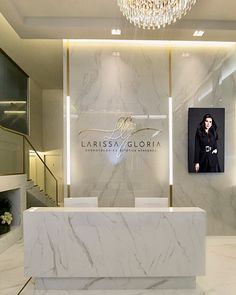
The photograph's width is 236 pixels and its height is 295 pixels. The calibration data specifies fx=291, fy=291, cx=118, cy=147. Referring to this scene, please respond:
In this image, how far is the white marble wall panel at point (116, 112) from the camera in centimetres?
573

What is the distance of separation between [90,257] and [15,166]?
127 inches

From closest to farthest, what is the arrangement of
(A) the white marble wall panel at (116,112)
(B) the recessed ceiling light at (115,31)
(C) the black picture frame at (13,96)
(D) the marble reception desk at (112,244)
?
(D) the marble reception desk at (112,244) < (B) the recessed ceiling light at (115,31) < (A) the white marble wall panel at (116,112) < (C) the black picture frame at (13,96)

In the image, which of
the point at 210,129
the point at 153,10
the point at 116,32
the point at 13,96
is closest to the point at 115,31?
the point at 116,32

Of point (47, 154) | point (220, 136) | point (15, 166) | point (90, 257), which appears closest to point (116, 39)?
point (220, 136)

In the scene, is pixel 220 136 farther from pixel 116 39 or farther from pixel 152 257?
pixel 152 257

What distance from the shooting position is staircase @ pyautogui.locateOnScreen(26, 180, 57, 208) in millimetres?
6738

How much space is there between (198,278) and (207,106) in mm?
3369

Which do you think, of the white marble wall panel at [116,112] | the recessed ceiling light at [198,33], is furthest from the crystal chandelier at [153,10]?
the white marble wall panel at [116,112]

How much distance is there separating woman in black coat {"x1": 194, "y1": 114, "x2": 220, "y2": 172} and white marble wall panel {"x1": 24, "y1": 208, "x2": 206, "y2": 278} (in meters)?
2.60

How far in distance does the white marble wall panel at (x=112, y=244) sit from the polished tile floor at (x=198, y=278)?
20 cm

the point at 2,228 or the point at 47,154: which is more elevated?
the point at 47,154

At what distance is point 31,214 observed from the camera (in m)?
3.34

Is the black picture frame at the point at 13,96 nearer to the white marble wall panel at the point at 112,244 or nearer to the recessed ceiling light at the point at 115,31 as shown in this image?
the recessed ceiling light at the point at 115,31

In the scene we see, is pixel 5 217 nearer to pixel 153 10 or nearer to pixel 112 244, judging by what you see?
pixel 112 244
